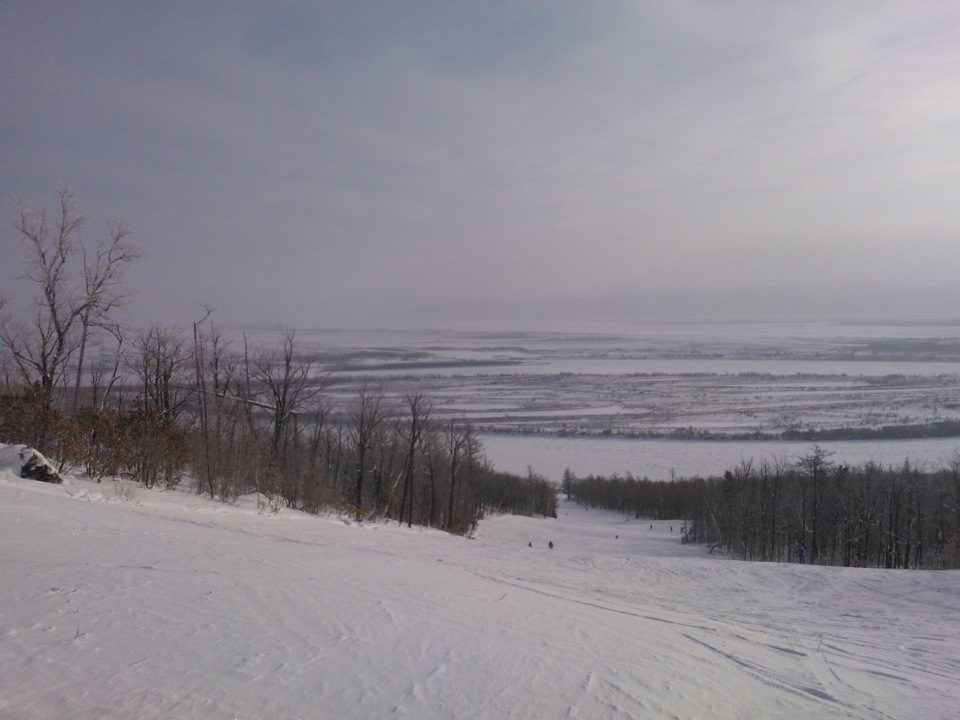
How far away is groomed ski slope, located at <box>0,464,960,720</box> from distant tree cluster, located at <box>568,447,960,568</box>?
29.1 m

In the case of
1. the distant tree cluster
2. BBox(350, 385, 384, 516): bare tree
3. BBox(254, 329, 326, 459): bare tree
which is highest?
BBox(254, 329, 326, 459): bare tree

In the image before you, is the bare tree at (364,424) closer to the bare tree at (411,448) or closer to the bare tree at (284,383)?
the bare tree at (411,448)

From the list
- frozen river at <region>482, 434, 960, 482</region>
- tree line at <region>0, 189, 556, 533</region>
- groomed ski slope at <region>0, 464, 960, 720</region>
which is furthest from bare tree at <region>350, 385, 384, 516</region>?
groomed ski slope at <region>0, 464, 960, 720</region>

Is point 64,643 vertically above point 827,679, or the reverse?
point 64,643

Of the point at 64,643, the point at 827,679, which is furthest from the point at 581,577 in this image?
the point at 64,643

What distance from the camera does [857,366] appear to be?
75188 mm

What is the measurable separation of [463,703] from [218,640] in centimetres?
214

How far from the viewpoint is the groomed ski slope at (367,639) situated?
4566 mm

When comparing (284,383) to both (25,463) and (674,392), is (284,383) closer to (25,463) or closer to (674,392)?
(25,463)

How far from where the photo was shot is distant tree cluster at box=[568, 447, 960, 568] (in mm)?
36500

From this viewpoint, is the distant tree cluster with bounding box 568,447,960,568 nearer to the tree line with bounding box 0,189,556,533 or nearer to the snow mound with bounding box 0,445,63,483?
the tree line with bounding box 0,189,556,533

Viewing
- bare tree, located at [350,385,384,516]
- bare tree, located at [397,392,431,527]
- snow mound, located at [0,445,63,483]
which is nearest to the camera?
snow mound, located at [0,445,63,483]

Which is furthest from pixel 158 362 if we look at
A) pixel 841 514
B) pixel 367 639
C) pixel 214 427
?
pixel 841 514

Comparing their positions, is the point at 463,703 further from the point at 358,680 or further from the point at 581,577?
the point at 581,577
